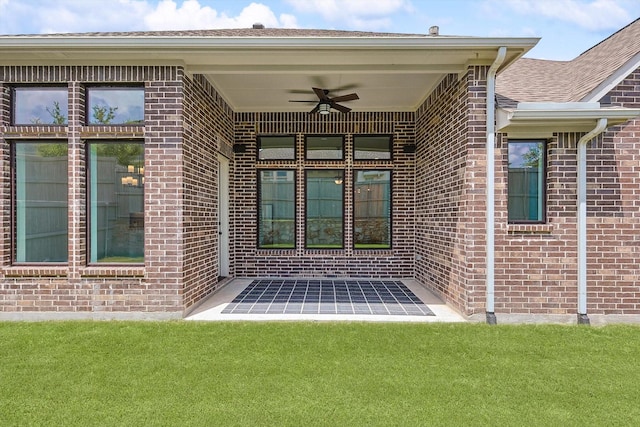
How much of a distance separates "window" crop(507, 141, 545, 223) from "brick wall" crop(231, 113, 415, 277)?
2606mm

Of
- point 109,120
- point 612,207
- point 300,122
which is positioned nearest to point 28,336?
point 109,120

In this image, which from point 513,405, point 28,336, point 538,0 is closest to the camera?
point 513,405

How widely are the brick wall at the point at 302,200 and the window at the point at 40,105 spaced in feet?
10.0

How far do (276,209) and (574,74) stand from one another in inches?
220

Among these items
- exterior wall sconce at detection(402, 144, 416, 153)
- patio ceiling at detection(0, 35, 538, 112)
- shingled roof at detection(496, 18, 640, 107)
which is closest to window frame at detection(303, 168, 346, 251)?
exterior wall sconce at detection(402, 144, 416, 153)

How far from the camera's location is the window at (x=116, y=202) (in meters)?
4.97

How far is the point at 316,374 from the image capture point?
3346 mm

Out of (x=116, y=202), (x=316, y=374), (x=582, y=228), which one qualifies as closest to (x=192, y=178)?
(x=116, y=202)

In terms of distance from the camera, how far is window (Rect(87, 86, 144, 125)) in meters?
4.93

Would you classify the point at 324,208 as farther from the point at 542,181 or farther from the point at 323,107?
the point at 542,181

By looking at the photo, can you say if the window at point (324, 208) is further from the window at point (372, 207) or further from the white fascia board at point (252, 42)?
the white fascia board at point (252, 42)

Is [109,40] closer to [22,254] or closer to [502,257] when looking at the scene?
[22,254]

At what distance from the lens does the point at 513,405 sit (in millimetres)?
2895

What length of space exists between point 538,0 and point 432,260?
5.17 meters
